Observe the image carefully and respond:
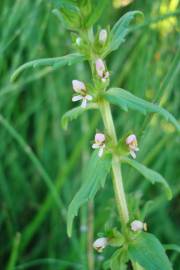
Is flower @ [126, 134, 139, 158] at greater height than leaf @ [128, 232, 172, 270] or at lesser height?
greater

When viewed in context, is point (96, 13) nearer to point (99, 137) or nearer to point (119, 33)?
point (119, 33)

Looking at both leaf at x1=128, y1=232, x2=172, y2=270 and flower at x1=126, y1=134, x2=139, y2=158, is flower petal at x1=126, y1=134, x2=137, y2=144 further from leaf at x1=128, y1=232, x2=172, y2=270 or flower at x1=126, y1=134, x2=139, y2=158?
leaf at x1=128, y1=232, x2=172, y2=270

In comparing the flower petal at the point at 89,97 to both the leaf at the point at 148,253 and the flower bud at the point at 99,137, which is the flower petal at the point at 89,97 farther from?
the leaf at the point at 148,253

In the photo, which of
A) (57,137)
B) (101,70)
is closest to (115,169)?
(101,70)

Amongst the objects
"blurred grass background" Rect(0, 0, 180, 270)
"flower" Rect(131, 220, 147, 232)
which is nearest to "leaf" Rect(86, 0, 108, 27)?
"flower" Rect(131, 220, 147, 232)

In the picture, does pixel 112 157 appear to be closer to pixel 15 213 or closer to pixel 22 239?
pixel 22 239

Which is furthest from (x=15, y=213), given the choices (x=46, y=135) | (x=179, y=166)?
(x=179, y=166)
